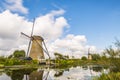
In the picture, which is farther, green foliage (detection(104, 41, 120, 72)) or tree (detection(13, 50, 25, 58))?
tree (detection(13, 50, 25, 58))

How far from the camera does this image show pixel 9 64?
4906 centimetres

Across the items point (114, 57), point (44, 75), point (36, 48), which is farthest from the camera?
point (36, 48)

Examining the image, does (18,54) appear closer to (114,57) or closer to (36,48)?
(36,48)

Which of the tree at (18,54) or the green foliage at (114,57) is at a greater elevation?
the tree at (18,54)

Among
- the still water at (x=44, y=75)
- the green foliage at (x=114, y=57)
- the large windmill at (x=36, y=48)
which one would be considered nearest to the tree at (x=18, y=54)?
the large windmill at (x=36, y=48)

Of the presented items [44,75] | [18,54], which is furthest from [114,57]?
[18,54]

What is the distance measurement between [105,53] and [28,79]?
856cm

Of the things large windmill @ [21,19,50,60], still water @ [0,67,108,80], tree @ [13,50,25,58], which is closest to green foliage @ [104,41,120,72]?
still water @ [0,67,108,80]

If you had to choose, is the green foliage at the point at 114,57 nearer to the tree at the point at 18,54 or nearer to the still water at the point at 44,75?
the still water at the point at 44,75

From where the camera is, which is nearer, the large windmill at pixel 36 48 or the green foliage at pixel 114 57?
the green foliage at pixel 114 57

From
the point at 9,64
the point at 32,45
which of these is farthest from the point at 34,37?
the point at 9,64

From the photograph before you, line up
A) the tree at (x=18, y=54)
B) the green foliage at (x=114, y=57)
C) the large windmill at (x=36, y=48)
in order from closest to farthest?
the green foliage at (x=114, y=57), the large windmill at (x=36, y=48), the tree at (x=18, y=54)

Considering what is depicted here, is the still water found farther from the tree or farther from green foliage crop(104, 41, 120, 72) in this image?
the tree

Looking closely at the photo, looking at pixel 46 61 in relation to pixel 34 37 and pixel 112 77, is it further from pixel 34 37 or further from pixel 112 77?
pixel 112 77
